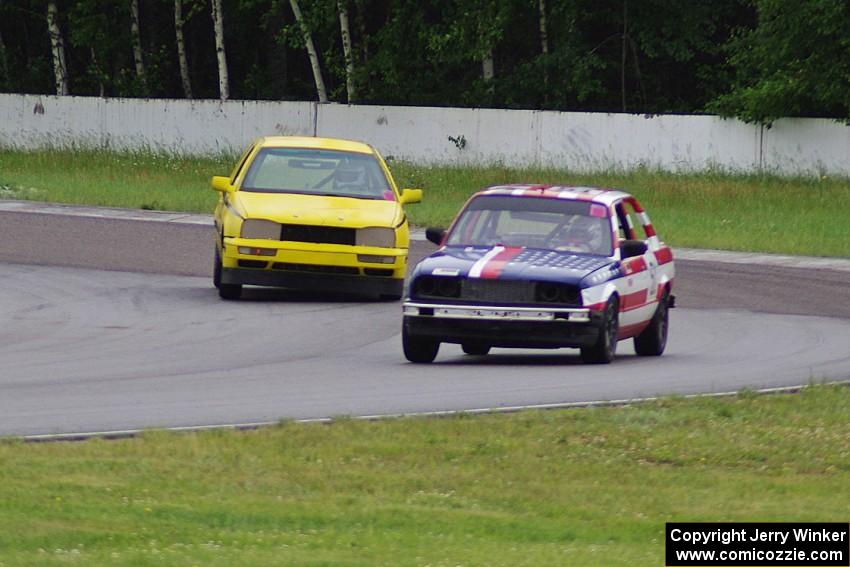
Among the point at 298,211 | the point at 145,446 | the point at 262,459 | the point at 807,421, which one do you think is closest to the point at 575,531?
the point at 262,459

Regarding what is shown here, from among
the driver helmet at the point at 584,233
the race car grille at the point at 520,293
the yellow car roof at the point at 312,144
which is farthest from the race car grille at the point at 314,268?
the race car grille at the point at 520,293

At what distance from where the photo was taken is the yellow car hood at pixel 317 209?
62.1ft

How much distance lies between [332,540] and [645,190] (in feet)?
100

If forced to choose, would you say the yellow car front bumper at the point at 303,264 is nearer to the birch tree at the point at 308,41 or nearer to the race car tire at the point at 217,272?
the race car tire at the point at 217,272

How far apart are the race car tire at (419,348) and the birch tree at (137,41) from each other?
45796 millimetres

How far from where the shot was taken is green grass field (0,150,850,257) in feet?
99.2

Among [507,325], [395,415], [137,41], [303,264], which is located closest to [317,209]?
[303,264]

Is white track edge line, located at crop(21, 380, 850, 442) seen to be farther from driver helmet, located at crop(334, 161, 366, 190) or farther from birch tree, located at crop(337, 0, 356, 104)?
birch tree, located at crop(337, 0, 356, 104)

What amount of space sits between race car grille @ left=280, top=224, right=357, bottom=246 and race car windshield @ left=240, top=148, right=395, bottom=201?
803 millimetres

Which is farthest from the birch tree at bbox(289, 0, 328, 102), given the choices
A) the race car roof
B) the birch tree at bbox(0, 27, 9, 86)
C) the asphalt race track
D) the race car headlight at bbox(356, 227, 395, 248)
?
the race car roof

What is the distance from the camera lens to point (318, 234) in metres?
18.9

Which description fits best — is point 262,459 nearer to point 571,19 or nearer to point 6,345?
point 6,345

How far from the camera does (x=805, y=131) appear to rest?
41531 mm
